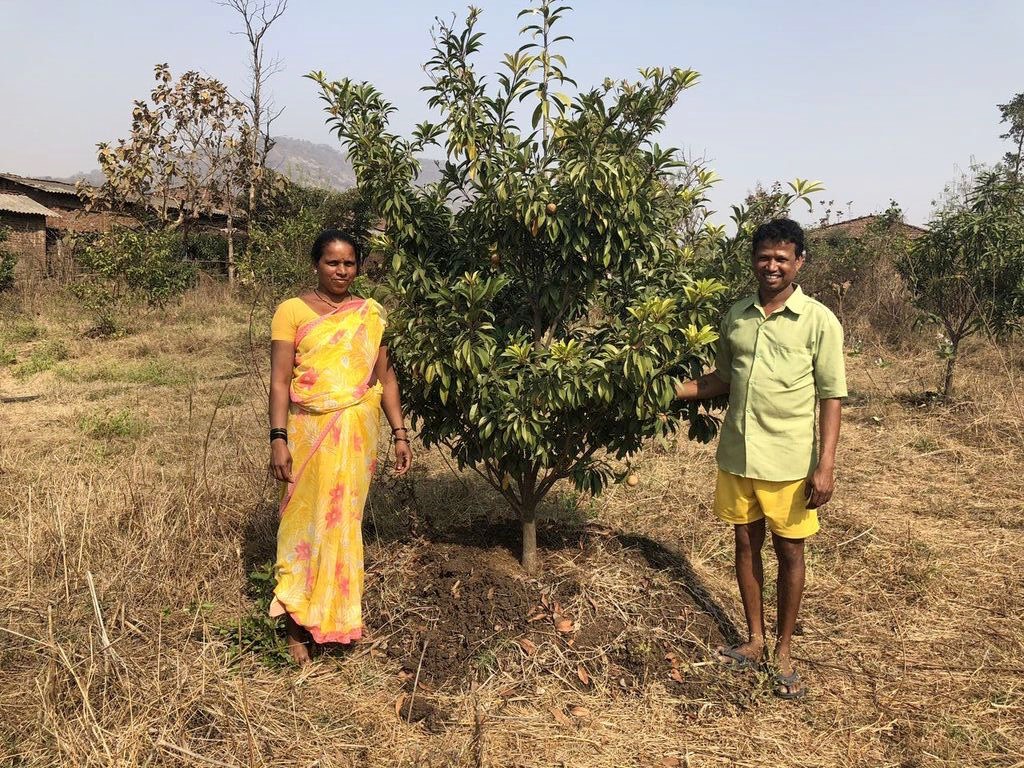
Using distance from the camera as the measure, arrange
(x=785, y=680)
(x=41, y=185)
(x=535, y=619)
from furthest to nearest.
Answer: (x=41, y=185), (x=535, y=619), (x=785, y=680)

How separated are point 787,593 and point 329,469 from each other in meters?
2.11

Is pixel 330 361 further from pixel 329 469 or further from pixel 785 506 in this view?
pixel 785 506

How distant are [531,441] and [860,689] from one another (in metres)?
1.90

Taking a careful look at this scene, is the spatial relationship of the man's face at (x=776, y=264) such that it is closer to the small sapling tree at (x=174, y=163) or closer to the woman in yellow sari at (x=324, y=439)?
the woman in yellow sari at (x=324, y=439)

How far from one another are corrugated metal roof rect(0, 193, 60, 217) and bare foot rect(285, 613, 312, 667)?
64.5 ft

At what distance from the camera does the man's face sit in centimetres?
280

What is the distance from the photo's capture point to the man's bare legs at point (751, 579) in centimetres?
314

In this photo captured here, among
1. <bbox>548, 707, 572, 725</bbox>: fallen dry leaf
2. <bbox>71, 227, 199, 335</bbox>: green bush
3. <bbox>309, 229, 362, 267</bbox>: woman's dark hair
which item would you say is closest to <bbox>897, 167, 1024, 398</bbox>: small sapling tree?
<bbox>548, 707, 572, 725</bbox>: fallen dry leaf

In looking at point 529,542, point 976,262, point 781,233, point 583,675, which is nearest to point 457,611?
point 529,542

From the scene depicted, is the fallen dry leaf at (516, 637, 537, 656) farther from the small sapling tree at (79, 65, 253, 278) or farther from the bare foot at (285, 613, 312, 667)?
the small sapling tree at (79, 65, 253, 278)

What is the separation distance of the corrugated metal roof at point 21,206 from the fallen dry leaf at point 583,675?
67.6 feet

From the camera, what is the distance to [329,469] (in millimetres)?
2965

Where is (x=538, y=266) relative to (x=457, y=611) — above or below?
above

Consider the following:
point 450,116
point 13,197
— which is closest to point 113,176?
point 13,197
